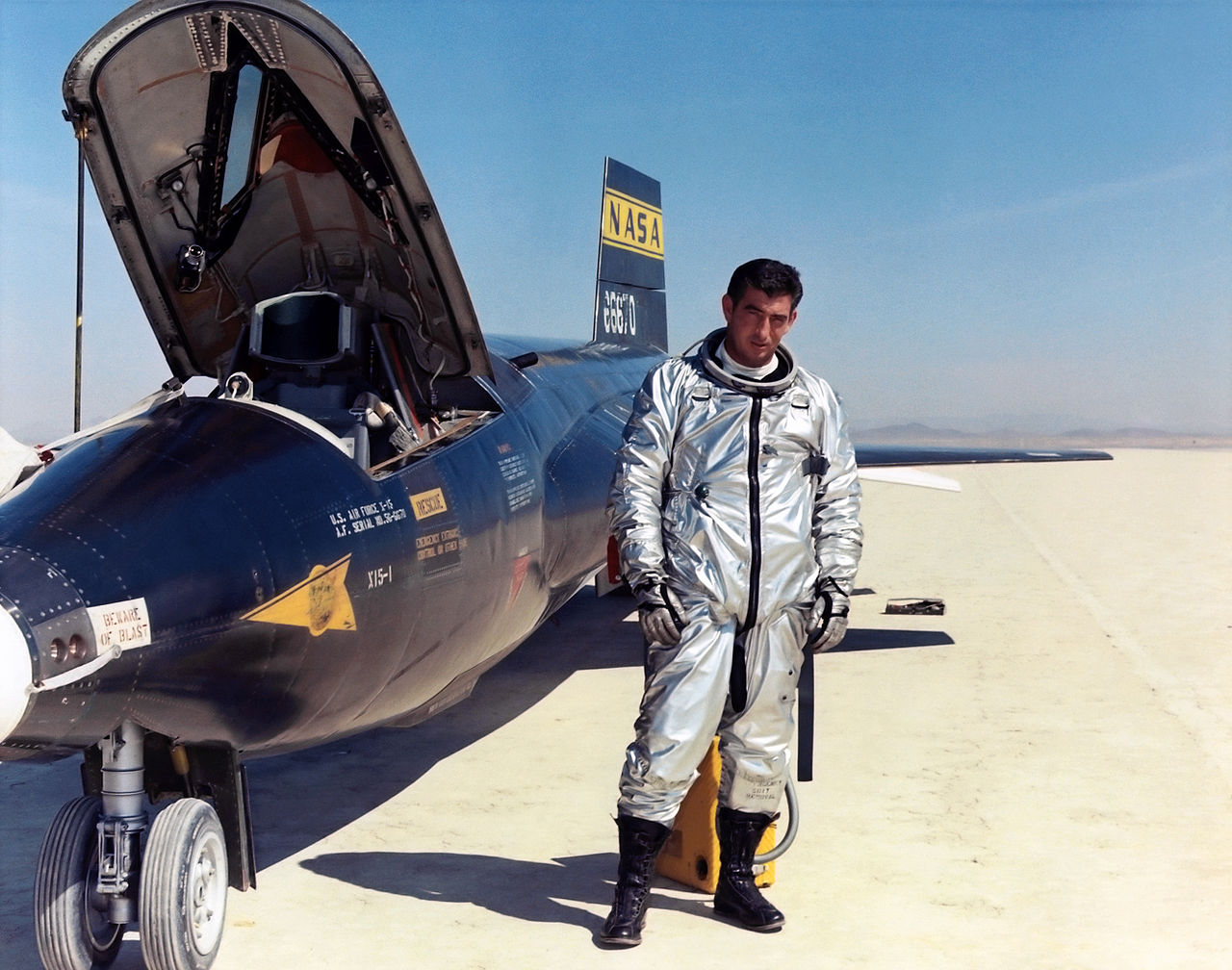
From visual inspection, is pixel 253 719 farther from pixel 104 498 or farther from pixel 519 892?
pixel 519 892

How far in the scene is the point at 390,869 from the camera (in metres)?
5.45

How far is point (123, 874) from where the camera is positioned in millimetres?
4098

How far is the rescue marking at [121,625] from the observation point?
368 cm

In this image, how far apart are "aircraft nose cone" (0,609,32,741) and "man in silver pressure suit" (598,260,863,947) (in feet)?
6.61

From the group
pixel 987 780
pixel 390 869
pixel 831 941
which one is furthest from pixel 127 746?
pixel 987 780

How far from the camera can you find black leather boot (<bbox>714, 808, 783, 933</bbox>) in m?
4.80

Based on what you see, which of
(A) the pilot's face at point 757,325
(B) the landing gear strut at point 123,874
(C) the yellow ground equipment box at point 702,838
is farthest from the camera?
(C) the yellow ground equipment box at point 702,838

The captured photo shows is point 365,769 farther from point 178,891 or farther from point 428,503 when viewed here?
point 178,891

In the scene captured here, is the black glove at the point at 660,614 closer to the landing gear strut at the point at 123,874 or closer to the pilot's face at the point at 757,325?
the pilot's face at the point at 757,325

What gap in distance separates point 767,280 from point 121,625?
253 centimetres

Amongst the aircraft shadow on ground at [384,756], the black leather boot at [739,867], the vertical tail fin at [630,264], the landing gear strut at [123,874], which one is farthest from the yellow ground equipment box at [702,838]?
the vertical tail fin at [630,264]

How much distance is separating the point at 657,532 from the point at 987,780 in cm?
298

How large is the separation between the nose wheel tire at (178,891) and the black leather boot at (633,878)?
139 centimetres

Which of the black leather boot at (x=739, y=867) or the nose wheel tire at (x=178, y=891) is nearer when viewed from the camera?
the nose wheel tire at (x=178, y=891)
